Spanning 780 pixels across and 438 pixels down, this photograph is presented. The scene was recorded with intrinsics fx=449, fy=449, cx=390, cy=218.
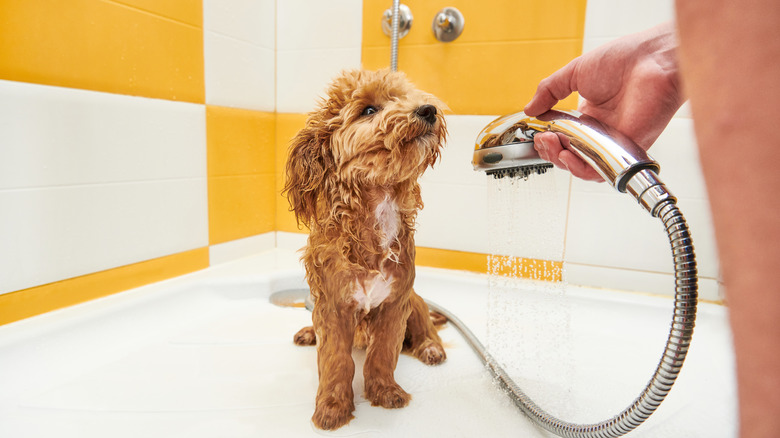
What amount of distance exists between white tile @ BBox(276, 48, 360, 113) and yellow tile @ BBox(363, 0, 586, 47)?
17 cm

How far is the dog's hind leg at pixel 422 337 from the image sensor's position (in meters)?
1.12

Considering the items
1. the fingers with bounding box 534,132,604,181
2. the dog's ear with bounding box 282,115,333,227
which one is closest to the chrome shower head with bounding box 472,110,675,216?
the fingers with bounding box 534,132,604,181

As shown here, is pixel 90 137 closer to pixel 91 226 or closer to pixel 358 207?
pixel 91 226

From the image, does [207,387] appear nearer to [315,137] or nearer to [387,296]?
[387,296]

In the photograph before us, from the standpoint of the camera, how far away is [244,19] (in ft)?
5.63

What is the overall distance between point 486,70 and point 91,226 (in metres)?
1.34

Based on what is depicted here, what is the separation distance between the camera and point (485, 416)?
3.02 feet

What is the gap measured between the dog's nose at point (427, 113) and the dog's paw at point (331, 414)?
21.7 inches

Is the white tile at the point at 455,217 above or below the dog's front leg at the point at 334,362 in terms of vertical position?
above

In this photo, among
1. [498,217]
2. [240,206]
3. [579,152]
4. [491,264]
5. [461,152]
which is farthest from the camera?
[240,206]

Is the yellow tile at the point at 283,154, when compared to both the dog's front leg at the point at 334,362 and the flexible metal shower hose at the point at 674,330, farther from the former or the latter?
the flexible metal shower hose at the point at 674,330

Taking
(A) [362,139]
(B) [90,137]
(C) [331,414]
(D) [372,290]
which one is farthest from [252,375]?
(B) [90,137]

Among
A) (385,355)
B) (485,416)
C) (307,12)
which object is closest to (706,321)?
(485,416)

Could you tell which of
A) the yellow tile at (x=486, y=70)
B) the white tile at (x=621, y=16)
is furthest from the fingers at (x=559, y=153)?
the white tile at (x=621, y=16)
